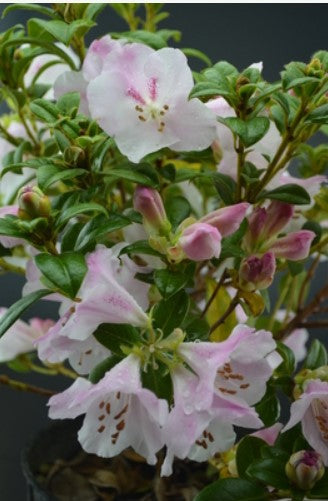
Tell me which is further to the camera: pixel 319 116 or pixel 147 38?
pixel 147 38

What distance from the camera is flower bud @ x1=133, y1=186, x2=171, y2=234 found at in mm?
824

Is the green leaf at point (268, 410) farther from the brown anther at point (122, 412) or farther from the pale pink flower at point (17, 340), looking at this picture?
the pale pink flower at point (17, 340)

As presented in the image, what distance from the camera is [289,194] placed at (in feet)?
2.95

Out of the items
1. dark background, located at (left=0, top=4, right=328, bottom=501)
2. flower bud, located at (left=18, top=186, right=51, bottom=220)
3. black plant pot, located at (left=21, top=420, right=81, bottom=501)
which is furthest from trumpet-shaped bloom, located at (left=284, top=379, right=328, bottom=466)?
dark background, located at (left=0, top=4, right=328, bottom=501)

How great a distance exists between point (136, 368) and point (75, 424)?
0.64 m

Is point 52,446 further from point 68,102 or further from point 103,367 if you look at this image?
point 68,102

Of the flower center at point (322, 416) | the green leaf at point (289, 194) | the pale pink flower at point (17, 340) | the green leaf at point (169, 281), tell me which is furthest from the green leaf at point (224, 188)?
the pale pink flower at point (17, 340)

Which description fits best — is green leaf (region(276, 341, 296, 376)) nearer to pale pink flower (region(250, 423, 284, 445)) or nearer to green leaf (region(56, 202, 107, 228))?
pale pink flower (region(250, 423, 284, 445))

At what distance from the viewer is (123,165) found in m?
0.91

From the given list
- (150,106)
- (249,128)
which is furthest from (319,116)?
(150,106)

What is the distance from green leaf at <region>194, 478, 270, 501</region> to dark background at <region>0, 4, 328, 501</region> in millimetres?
1033

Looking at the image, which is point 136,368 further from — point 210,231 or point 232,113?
point 232,113

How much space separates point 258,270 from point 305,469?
8.4 inches

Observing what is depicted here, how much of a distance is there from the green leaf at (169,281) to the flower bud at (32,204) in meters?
0.13
